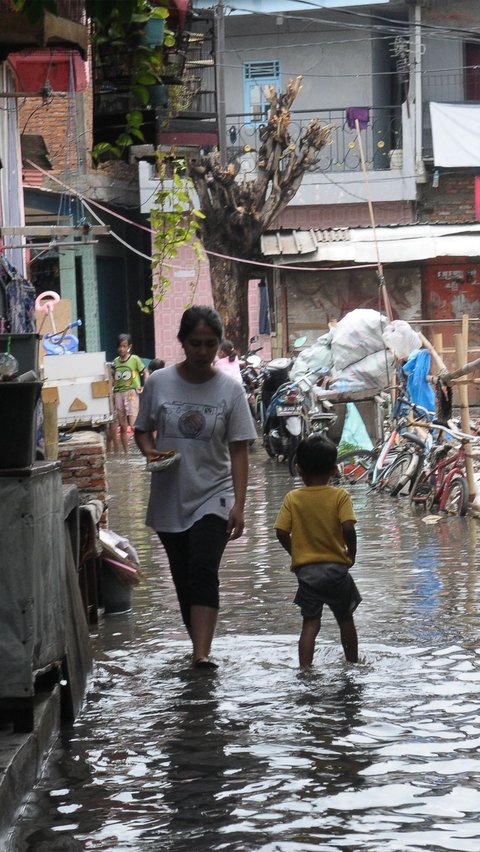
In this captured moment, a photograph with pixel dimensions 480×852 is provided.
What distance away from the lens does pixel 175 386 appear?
7.11 meters

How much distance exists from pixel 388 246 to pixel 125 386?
5621mm

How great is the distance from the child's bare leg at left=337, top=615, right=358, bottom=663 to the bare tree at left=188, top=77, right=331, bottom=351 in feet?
65.3

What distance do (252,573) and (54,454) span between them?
247 cm

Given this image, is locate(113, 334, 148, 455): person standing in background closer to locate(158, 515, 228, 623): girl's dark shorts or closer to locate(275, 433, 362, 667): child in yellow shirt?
locate(158, 515, 228, 623): girl's dark shorts

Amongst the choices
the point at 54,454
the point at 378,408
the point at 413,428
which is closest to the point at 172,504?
the point at 54,454

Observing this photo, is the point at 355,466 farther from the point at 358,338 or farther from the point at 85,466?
the point at 85,466

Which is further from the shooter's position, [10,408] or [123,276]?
[123,276]

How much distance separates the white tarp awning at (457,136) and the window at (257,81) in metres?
5.52

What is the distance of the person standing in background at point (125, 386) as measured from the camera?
2447 cm

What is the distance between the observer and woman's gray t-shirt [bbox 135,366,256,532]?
7039 millimetres

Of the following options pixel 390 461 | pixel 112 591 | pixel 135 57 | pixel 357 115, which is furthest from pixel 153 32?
pixel 357 115

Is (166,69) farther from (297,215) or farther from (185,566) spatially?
(297,215)

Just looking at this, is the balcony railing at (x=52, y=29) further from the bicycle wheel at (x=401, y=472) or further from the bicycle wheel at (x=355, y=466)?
the bicycle wheel at (x=355, y=466)

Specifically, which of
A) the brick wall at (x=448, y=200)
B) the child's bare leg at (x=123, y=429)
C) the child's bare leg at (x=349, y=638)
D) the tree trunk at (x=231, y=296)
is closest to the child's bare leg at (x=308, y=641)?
the child's bare leg at (x=349, y=638)
